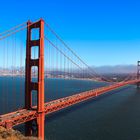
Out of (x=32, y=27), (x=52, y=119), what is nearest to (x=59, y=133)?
(x=52, y=119)

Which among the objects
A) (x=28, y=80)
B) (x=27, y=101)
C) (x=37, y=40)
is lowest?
(x=27, y=101)

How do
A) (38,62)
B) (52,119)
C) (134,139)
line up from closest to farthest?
(38,62)
(134,139)
(52,119)

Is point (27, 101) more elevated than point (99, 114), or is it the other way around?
point (27, 101)

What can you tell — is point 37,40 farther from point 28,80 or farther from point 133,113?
point 133,113

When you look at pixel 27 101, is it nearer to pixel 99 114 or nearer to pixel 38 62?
pixel 38 62

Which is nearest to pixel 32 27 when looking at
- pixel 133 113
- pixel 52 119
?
pixel 52 119

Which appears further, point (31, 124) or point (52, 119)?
point (52, 119)

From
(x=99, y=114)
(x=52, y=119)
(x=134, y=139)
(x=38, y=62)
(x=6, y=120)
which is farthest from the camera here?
(x=99, y=114)

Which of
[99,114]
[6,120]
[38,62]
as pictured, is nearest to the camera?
[6,120]

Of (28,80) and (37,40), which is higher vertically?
(37,40)
